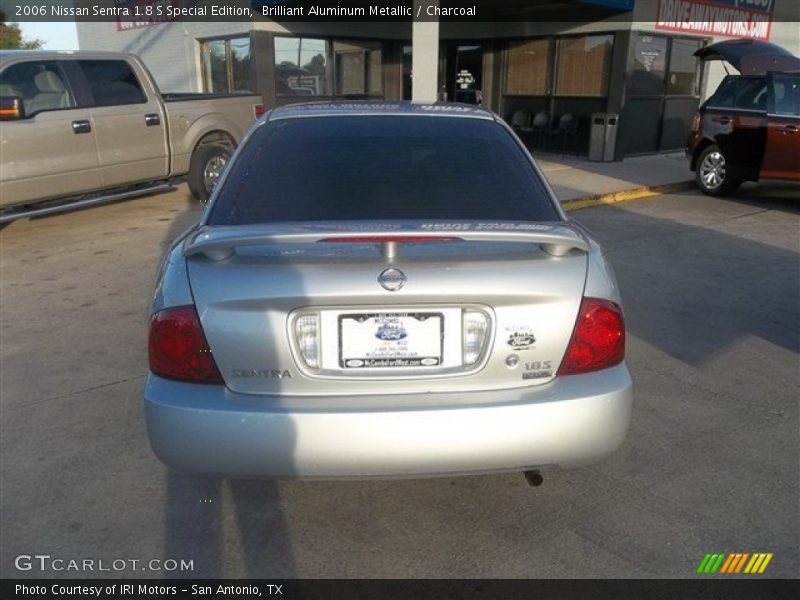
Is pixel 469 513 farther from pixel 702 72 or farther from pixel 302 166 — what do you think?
pixel 702 72

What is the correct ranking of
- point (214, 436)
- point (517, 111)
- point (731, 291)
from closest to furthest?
point (214, 436)
point (731, 291)
point (517, 111)

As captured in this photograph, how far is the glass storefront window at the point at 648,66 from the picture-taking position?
13922 mm

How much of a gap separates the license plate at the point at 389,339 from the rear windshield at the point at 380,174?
23.2 inches

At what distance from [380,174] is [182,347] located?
1.16 metres

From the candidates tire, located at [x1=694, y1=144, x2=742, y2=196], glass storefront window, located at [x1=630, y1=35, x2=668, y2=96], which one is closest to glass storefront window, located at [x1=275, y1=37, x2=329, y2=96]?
glass storefront window, located at [x1=630, y1=35, x2=668, y2=96]

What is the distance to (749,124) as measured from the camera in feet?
32.3

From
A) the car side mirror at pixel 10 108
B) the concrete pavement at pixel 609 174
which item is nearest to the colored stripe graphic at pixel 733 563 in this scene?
the concrete pavement at pixel 609 174

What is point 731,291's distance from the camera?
607 cm

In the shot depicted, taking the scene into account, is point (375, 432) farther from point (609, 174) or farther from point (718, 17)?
point (718, 17)

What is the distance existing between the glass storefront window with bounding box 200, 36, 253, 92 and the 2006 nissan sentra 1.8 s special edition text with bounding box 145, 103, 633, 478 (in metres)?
12.9

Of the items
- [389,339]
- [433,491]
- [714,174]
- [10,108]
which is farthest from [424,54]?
[389,339]

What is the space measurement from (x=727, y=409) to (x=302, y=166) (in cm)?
273
